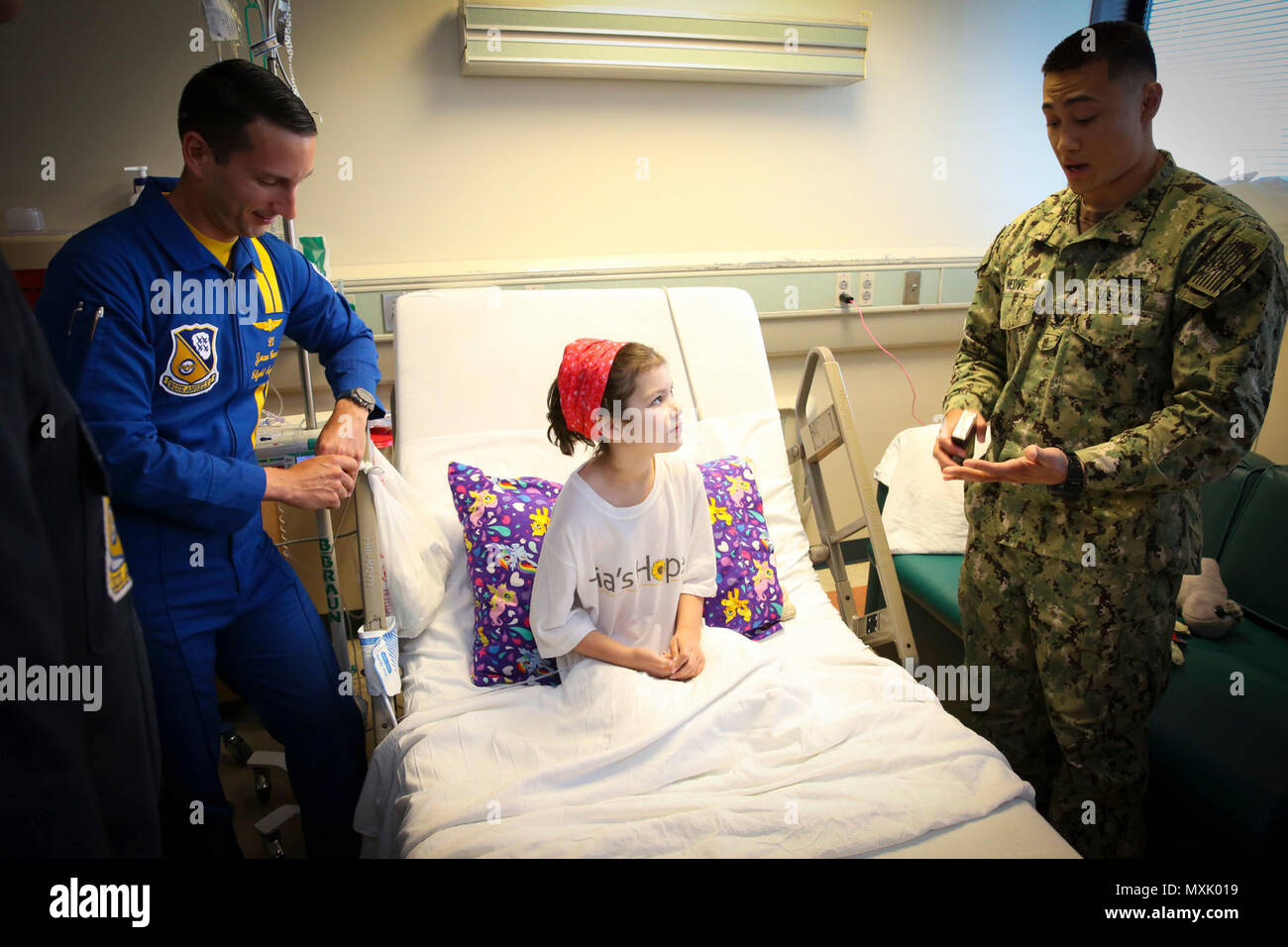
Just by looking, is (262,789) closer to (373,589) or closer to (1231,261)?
(373,589)

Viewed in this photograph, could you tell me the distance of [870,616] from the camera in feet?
6.88

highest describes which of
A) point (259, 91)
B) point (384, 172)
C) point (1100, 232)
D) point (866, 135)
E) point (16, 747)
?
point (866, 135)

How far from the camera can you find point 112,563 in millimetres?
798

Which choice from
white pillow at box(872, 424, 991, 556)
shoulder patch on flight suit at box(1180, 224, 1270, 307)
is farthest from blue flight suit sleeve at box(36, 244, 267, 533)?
white pillow at box(872, 424, 991, 556)

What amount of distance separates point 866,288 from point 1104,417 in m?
1.85

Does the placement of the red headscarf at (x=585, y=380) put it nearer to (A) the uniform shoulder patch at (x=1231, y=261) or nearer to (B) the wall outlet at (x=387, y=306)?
(A) the uniform shoulder patch at (x=1231, y=261)

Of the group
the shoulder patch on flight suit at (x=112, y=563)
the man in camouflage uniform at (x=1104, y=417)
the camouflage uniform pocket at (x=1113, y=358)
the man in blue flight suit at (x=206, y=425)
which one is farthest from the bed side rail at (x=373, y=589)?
the camouflage uniform pocket at (x=1113, y=358)

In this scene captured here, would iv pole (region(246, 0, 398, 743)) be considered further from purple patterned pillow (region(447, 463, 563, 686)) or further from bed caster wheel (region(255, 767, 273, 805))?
bed caster wheel (region(255, 767, 273, 805))

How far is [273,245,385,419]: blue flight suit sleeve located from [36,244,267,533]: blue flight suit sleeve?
0.46m

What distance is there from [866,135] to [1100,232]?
1.98 metres

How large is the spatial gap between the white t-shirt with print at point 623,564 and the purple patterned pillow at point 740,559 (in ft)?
0.42

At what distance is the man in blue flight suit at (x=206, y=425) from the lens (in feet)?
4.29
